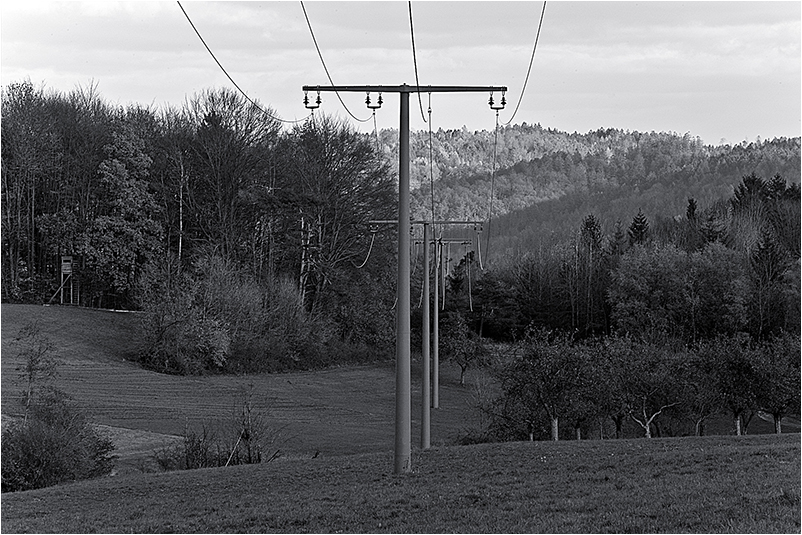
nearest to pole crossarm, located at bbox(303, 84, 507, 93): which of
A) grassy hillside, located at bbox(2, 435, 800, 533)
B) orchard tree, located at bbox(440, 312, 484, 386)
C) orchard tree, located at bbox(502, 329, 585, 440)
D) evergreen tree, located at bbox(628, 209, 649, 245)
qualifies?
grassy hillside, located at bbox(2, 435, 800, 533)

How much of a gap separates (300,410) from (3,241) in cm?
2331

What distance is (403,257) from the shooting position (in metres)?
17.6

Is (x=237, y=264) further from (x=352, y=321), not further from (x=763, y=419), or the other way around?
(x=763, y=419)

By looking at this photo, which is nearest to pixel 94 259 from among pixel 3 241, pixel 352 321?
pixel 3 241

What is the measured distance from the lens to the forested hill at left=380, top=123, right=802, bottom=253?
125125 millimetres

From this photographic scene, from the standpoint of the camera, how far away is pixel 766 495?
1143 cm

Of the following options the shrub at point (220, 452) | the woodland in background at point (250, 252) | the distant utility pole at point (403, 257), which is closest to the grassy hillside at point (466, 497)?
the distant utility pole at point (403, 257)

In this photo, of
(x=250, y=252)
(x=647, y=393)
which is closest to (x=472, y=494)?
(x=647, y=393)

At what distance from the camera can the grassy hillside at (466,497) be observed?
36.3ft

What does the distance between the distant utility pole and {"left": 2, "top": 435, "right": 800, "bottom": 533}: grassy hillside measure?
801 mm

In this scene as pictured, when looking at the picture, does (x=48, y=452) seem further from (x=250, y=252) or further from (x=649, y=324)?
(x=649, y=324)

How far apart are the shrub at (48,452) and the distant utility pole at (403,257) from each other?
1078 centimetres

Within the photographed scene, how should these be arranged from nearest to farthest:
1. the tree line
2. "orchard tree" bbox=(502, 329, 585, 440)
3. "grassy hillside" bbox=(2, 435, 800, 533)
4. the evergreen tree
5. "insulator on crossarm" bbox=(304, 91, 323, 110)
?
"grassy hillside" bbox=(2, 435, 800, 533) < "insulator on crossarm" bbox=(304, 91, 323, 110) < "orchard tree" bbox=(502, 329, 585, 440) < the tree line < the evergreen tree

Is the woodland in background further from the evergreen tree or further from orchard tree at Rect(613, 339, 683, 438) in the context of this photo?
orchard tree at Rect(613, 339, 683, 438)
